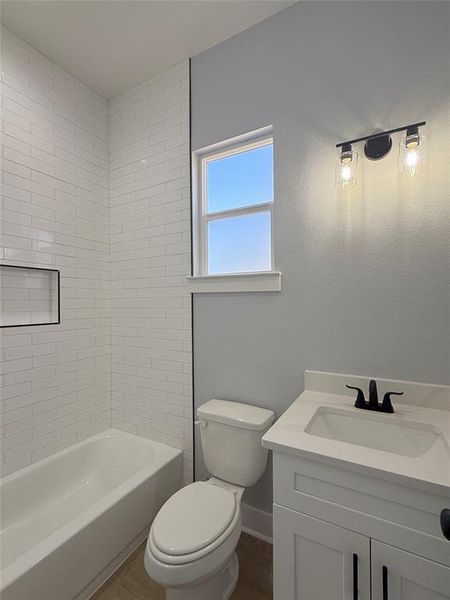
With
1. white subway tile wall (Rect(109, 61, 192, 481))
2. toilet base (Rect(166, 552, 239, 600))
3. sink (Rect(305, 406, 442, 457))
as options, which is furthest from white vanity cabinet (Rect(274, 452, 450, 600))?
white subway tile wall (Rect(109, 61, 192, 481))

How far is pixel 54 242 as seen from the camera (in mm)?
1925

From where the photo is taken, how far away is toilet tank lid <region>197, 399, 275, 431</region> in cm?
146

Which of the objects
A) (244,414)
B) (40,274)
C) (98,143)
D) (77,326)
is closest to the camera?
(244,414)

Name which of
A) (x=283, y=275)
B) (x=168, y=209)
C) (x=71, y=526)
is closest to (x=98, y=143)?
(x=168, y=209)

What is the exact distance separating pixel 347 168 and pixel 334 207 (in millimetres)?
184

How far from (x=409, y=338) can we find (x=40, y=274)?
2188 mm

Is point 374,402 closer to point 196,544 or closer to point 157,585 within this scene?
point 196,544

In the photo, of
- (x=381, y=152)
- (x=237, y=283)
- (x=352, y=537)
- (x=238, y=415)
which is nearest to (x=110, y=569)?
(x=238, y=415)

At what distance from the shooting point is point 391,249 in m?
1.32

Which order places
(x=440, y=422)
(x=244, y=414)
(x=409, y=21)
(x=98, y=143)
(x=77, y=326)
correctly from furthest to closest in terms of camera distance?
(x=98, y=143), (x=77, y=326), (x=244, y=414), (x=409, y=21), (x=440, y=422)

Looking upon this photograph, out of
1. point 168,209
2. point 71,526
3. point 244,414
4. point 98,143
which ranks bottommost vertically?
point 71,526

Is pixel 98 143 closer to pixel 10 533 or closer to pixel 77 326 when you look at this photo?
pixel 77 326

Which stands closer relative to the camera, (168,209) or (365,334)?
(365,334)

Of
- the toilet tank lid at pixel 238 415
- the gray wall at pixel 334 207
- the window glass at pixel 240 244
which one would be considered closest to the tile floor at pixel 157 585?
the gray wall at pixel 334 207
